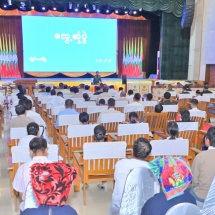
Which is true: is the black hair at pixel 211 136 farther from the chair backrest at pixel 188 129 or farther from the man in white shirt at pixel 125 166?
the chair backrest at pixel 188 129

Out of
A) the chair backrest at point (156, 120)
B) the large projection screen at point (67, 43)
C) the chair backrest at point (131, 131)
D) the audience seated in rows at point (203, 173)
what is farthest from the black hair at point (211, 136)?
the large projection screen at point (67, 43)

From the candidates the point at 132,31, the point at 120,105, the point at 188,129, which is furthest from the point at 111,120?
the point at 132,31

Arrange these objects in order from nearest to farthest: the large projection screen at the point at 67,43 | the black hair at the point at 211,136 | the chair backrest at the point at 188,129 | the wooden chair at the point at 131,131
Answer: the black hair at the point at 211,136 → the wooden chair at the point at 131,131 → the chair backrest at the point at 188,129 → the large projection screen at the point at 67,43

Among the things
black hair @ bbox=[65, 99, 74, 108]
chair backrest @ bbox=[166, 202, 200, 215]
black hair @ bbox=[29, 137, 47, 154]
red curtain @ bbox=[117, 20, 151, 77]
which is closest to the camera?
chair backrest @ bbox=[166, 202, 200, 215]

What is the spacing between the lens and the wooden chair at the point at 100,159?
3150 mm

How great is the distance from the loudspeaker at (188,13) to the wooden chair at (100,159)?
1164 centimetres

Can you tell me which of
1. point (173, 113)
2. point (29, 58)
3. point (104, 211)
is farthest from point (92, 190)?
point (29, 58)

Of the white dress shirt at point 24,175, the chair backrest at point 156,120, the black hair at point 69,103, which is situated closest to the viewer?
the white dress shirt at point 24,175

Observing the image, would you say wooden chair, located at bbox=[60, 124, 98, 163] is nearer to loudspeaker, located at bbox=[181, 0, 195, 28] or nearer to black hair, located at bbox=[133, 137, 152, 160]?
black hair, located at bbox=[133, 137, 152, 160]

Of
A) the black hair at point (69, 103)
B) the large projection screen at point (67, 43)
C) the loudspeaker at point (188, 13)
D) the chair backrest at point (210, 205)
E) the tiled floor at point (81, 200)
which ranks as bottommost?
the tiled floor at point (81, 200)

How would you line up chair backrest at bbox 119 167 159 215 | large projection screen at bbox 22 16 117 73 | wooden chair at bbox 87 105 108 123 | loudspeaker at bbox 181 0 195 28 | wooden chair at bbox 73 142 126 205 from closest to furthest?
1. chair backrest at bbox 119 167 159 215
2. wooden chair at bbox 73 142 126 205
3. wooden chair at bbox 87 105 108 123
4. loudspeaker at bbox 181 0 195 28
5. large projection screen at bbox 22 16 117 73

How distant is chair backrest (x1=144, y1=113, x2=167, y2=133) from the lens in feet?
17.5

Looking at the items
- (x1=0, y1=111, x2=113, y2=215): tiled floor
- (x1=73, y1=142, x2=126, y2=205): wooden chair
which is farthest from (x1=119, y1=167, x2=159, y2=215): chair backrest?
(x1=0, y1=111, x2=113, y2=215): tiled floor

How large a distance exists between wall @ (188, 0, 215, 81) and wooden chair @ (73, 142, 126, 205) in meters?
10.9
